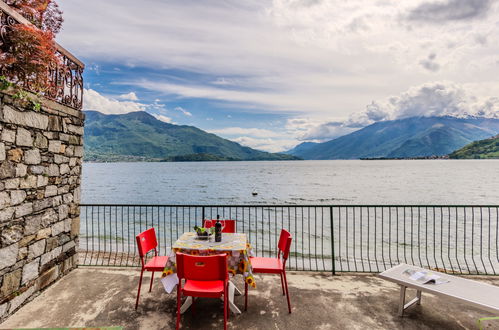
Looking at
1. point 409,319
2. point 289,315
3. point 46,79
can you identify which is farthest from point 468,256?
point 46,79

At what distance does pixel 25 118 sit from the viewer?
4.00 m

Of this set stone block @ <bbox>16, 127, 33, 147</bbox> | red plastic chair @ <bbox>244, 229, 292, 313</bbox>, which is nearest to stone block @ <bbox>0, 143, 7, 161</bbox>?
stone block @ <bbox>16, 127, 33, 147</bbox>

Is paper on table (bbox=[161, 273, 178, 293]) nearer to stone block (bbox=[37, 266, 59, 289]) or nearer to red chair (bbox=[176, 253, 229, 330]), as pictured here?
red chair (bbox=[176, 253, 229, 330])

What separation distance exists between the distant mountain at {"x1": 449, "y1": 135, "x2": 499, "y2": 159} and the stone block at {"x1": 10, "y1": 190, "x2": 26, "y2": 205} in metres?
146

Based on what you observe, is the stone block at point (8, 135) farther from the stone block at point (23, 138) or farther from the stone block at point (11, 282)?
the stone block at point (11, 282)

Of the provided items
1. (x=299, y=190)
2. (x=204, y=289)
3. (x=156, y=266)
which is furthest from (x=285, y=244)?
(x=299, y=190)

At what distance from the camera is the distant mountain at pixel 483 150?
116075 millimetres

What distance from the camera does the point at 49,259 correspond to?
4.64 m

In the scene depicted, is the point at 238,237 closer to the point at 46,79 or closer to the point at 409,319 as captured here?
the point at 409,319

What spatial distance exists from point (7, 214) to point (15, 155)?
78 centimetres

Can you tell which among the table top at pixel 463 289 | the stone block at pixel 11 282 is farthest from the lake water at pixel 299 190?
the table top at pixel 463 289

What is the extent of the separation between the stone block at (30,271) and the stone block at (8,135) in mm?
1807

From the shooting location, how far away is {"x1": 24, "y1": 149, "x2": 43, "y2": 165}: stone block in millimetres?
4059

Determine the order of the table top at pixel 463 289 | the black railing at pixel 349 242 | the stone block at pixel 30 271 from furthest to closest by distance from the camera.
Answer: the black railing at pixel 349 242 < the stone block at pixel 30 271 < the table top at pixel 463 289
